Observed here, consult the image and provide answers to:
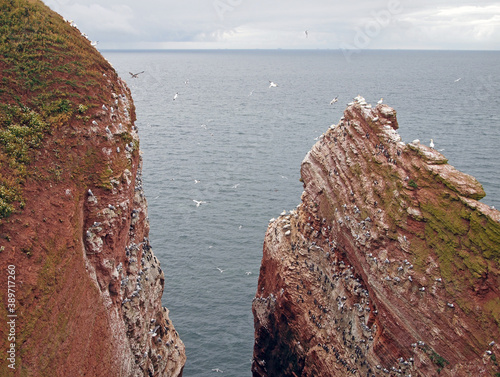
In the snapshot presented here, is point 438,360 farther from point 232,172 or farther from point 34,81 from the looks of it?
point 232,172

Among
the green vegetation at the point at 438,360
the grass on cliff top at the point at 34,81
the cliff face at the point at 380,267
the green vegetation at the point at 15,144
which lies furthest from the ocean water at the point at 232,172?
the grass on cliff top at the point at 34,81

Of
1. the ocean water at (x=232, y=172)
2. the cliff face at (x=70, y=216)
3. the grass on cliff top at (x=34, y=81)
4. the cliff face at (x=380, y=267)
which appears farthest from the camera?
the ocean water at (x=232, y=172)

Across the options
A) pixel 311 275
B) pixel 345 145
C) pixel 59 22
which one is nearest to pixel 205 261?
pixel 311 275

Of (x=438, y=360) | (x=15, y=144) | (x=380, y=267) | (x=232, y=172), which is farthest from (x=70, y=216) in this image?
(x=232, y=172)

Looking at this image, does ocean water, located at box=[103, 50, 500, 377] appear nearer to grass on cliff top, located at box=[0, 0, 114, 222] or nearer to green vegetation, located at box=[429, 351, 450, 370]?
green vegetation, located at box=[429, 351, 450, 370]

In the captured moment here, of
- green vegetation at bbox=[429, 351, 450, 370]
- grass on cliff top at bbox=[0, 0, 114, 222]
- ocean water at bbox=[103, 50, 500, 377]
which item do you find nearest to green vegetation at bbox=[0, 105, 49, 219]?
grass on cliff top at bbox=[0, 0, 114, 222]

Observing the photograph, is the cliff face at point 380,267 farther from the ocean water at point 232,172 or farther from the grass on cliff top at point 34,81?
the grass on cliff top at point 34,81
